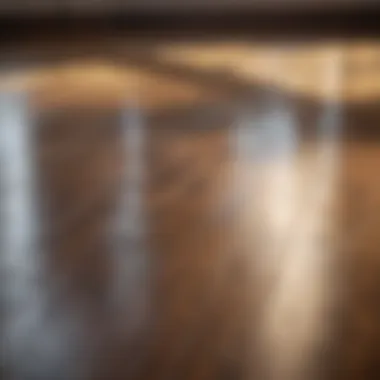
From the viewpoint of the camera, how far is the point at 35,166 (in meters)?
2.26

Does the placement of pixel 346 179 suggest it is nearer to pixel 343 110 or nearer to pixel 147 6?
pixel 343 110

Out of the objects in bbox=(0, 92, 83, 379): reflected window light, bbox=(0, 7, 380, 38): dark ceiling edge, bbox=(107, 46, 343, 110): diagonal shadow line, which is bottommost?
bbox=(0, 92, 83, 379): reflected window light

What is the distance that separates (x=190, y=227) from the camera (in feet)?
6.00

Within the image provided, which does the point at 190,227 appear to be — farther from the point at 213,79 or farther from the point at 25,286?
the point at 213,79

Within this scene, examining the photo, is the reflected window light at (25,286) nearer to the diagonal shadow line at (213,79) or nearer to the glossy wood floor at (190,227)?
the glossy wood floor at (190,227)

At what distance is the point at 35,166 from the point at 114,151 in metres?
0.27

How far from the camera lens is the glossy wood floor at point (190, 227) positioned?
1.27m

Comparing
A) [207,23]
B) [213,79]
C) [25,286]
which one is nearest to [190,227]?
[25,286]

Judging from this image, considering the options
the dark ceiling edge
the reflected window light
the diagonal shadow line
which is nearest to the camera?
the reflected window light

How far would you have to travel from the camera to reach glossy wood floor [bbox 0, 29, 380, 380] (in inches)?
50.2

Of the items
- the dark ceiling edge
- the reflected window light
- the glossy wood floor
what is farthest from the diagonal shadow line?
the reflected window light

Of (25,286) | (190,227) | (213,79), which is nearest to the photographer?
(25,286)

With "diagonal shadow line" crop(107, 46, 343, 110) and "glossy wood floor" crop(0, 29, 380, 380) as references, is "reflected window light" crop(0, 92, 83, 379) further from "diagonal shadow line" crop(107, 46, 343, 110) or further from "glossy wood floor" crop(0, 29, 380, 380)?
"diagonal shadow line" crop(107, 46, 343, 110)

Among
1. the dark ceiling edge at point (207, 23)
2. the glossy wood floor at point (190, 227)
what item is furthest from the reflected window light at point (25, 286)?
the dark ceiling edge at point (207, 23)
